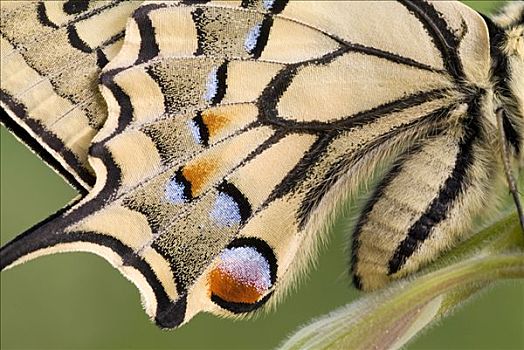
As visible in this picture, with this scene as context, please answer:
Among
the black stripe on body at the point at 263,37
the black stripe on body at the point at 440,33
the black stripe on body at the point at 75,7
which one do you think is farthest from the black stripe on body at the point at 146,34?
the black stripe on body at the point at 440,33

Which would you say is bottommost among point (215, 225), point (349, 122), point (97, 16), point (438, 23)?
point (215, 225)

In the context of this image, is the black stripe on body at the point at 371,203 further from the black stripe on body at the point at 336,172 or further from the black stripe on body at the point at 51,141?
the black stripe on body at the point at 51,141

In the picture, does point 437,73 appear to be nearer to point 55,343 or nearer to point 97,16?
point 97,16

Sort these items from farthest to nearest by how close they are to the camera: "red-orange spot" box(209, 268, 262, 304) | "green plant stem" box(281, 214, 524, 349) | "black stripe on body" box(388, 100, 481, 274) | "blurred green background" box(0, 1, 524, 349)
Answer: "blurred green background" box(0, 1, 524, 349)
"red-orange spot" box(209, 268, 262, 304)
"black stripe on body" box(388, 100, 481, 274)
"green plant stem" box(281, 214, 524, 349)

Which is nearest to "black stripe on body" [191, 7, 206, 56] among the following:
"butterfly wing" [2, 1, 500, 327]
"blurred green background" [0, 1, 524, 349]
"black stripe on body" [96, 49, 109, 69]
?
"butterfly wing" [2, 1, 500, 327]

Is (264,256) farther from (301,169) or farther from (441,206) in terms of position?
(441,206)

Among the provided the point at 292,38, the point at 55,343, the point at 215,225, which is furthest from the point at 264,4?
the point at 55,343

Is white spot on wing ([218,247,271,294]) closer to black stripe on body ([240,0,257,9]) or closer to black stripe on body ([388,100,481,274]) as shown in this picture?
black stripe on body ([388,100,481,274])
